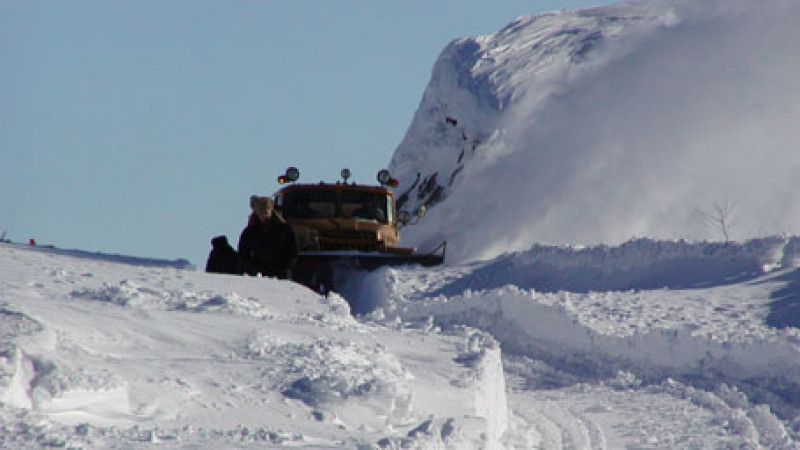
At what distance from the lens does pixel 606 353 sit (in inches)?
357

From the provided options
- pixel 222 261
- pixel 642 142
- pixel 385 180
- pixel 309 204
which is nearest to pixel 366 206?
pixel 385 180

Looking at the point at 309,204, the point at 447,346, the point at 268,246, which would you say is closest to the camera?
the point at 447,346

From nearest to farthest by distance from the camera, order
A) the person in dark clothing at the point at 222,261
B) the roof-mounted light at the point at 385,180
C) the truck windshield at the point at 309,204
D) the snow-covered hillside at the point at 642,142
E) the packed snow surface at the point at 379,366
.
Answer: the packed snow surface at the point at 379,366 < the person in dark clothing at the point at 222,261 < the truck windshield at the point at 309,204 < the roof-mounted light at the point at 385,180 < the snow-covered hillside at the point at 642,142

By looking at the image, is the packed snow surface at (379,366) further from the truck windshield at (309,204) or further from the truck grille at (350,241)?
the truck windshield at (309,204)

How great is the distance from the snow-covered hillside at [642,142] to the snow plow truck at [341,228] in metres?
9.17

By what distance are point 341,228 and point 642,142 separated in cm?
1385

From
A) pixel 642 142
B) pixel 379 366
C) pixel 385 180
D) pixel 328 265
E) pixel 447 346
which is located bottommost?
pixel 379 366

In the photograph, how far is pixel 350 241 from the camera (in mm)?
14219

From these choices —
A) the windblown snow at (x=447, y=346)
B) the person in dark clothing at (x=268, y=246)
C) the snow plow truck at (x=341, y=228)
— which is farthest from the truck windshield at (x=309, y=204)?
the person in dark clothing at (x=268, y=246)

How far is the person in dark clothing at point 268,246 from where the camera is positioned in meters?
9.66

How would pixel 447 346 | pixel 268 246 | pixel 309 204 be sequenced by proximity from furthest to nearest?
pixel 309 204 < pixel 268 246 < pixel 447 346

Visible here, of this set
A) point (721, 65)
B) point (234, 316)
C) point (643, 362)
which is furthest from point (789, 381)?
point (721, 65)

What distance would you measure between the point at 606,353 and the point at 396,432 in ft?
14.9

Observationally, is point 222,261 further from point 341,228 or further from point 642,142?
point 642,142
